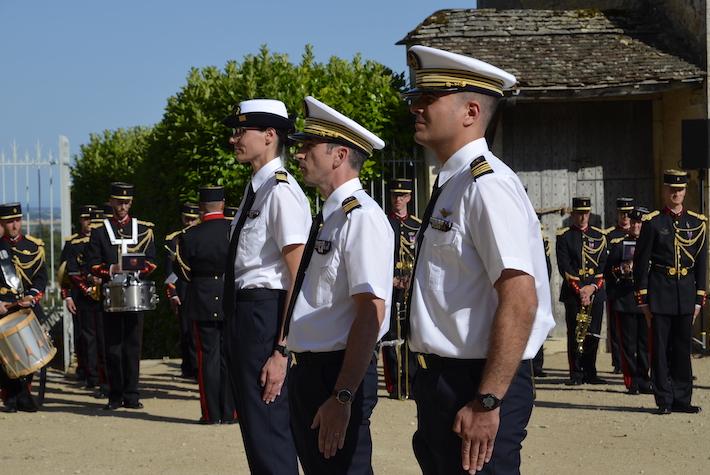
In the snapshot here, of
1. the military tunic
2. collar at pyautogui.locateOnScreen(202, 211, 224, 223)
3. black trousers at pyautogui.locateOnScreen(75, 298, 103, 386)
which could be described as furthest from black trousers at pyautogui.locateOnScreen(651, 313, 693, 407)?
black trousers at pyautogui.locateOnScreen(75, 298, 103, 386)

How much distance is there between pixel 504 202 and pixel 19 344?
8.05 metres

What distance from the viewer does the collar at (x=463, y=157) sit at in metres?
3.82

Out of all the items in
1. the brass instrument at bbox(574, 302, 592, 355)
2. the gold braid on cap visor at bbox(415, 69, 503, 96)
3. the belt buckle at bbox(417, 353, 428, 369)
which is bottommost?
the brass instrument at bbox(574, 302, 592, 355)

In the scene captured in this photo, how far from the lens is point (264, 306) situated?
5.70 m

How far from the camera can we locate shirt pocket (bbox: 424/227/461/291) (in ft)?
12.1

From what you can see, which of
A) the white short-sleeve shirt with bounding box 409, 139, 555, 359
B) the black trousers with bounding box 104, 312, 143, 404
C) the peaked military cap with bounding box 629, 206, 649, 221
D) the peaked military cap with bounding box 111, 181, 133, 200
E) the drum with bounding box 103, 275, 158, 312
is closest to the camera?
the white short-sleeve shirt with bounding box 409, 139, 555, 359

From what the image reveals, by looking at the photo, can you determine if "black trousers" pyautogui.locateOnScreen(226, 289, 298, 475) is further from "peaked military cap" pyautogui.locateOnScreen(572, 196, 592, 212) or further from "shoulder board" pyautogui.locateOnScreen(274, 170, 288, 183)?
"peaked military cap" pyautogui.locateOnScreen(572, 196, 592, 212)

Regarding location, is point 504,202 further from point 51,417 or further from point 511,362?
point 51,417

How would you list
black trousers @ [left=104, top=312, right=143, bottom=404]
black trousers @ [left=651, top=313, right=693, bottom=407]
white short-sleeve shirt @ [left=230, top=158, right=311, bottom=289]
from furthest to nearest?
black trousers @ [left=104, top=312, right=143, bottom=404], black trousers @ [left=651, top=313, right=693, bottom=407], white short-sleeve shirt @ [left=230, top=158, right=311, bottom=289]

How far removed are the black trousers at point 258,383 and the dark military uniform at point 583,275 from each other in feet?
25.7

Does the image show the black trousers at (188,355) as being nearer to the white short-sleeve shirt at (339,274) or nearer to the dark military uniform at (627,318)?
the dark military uniform at (627,318)

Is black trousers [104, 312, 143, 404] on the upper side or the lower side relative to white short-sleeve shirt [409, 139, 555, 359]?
lower

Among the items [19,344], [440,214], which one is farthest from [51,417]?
[440,214]

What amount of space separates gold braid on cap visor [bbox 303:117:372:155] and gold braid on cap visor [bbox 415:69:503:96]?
1.22m
